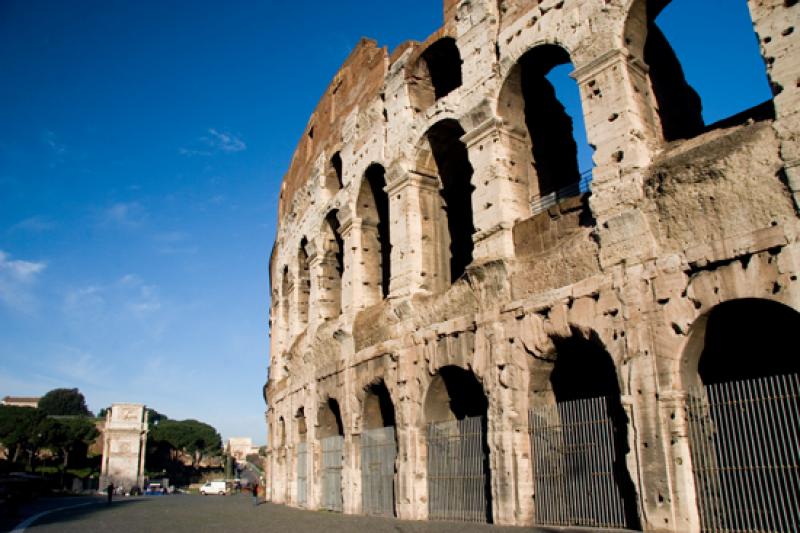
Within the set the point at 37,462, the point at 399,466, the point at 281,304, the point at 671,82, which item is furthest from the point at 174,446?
the point at 671,82

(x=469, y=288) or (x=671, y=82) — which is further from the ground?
(x=671, y=82)

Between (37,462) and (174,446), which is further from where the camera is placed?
(174,446)

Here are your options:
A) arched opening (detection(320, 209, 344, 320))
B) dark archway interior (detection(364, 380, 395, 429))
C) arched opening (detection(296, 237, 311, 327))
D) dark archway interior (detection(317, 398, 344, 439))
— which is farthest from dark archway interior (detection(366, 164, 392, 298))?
arched opening (detection(296, 237, 311, 327))

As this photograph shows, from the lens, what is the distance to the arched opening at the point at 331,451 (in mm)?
12742

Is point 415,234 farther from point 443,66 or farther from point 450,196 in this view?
point 443,66

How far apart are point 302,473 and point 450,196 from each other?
23.6 feet

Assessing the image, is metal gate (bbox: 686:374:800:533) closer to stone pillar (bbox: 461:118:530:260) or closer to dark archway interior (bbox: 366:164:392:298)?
stone pillar (bbox: 461:118:530:260)

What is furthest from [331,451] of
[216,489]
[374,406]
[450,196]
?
[216,489]

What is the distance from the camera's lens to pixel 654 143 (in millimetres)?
7910

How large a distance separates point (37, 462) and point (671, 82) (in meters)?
45.4

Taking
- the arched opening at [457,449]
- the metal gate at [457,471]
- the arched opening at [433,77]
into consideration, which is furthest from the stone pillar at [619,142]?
the arched opening at [433,77]

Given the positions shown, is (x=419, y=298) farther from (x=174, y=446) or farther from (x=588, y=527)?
(x=174, y=446)

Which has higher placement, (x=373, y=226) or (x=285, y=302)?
(x=373, y=226)

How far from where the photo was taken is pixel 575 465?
25.3 ft
